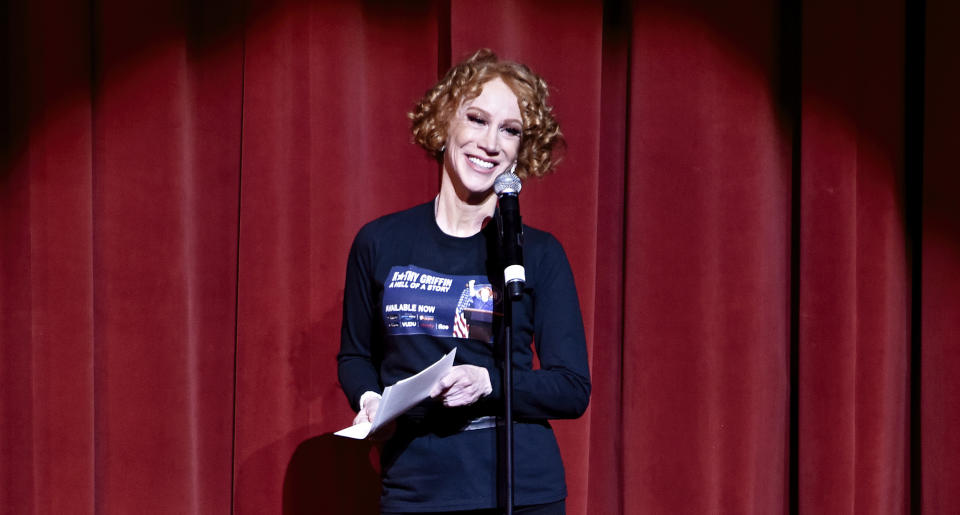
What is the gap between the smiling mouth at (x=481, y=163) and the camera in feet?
5.24

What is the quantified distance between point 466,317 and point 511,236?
0.69 feet

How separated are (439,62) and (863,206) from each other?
127 centimetres

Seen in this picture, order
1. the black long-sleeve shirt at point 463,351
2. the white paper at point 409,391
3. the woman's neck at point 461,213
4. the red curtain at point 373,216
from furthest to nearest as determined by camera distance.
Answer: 1. the red curtain at point 373,216
2. the woman's neck at point 461,213
3. the black long-sleeve shirt at point 463,351
4. the white paper at point 409,391

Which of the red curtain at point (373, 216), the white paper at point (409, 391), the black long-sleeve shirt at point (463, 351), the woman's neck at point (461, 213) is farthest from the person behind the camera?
the red curtain at point (373, 216)

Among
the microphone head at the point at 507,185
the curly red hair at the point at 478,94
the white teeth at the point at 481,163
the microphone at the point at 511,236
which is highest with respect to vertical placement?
the curly red hair at the point at 478,94

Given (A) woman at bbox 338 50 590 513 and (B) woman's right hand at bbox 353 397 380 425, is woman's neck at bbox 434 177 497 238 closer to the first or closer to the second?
(A) woman at bbox 338 50 590 513

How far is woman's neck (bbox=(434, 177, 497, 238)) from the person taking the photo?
Answer: 158cm

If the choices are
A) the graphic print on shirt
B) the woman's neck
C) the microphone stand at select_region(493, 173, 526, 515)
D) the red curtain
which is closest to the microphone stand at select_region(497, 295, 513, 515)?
the microphone stand at select_region(493, 173, 526, 515)

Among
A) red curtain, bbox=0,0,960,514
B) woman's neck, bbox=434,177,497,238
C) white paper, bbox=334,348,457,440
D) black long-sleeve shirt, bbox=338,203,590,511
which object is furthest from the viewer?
red curtain, bbox=0,0,960,514

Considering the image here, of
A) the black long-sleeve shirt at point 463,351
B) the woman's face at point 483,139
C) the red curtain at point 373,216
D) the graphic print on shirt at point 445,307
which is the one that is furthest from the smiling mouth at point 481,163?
the red curtain at point 373,216

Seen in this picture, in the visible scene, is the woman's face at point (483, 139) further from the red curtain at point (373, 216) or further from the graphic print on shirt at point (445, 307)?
the red curtain at point (373, 216)

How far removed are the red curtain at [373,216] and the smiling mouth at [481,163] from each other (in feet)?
2.49

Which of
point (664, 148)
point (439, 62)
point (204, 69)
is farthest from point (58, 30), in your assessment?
point (664, 148)

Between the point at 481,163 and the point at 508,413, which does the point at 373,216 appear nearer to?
the point at 481,163
